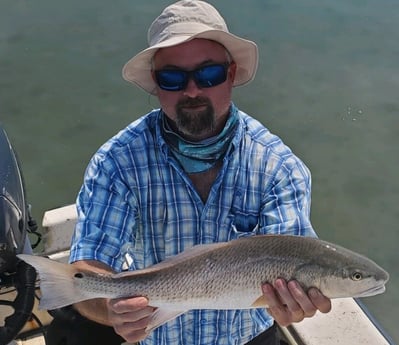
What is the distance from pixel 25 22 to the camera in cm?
884

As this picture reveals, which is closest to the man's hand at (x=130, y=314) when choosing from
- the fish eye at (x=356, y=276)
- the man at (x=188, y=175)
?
the man at (x=188, y=175)

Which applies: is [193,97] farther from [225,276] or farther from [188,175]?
[225,276]

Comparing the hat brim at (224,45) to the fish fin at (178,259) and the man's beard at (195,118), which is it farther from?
the fish fin at (178,259)

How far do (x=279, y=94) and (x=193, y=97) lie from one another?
5.58 m

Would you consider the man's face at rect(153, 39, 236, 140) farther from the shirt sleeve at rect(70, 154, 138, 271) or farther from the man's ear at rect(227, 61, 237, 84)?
the shirt sleeve at rect(70, 154, 138, 271)

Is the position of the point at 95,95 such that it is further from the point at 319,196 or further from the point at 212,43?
the point at 212,43

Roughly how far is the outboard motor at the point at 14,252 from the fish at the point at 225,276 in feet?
2.84

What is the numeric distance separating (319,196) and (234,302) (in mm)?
4516

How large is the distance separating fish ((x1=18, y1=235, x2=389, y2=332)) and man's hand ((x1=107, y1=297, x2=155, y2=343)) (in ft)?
0.07

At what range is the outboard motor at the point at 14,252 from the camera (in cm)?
272

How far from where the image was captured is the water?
20.4 ft

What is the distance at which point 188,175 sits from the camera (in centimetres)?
230

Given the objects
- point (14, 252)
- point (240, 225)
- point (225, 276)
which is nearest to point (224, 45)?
point (240, 225)

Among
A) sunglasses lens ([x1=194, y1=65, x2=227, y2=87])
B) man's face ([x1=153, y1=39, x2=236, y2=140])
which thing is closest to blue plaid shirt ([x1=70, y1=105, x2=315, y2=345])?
man's face ([x1=153, y1=39, x2=236, y2=140])
